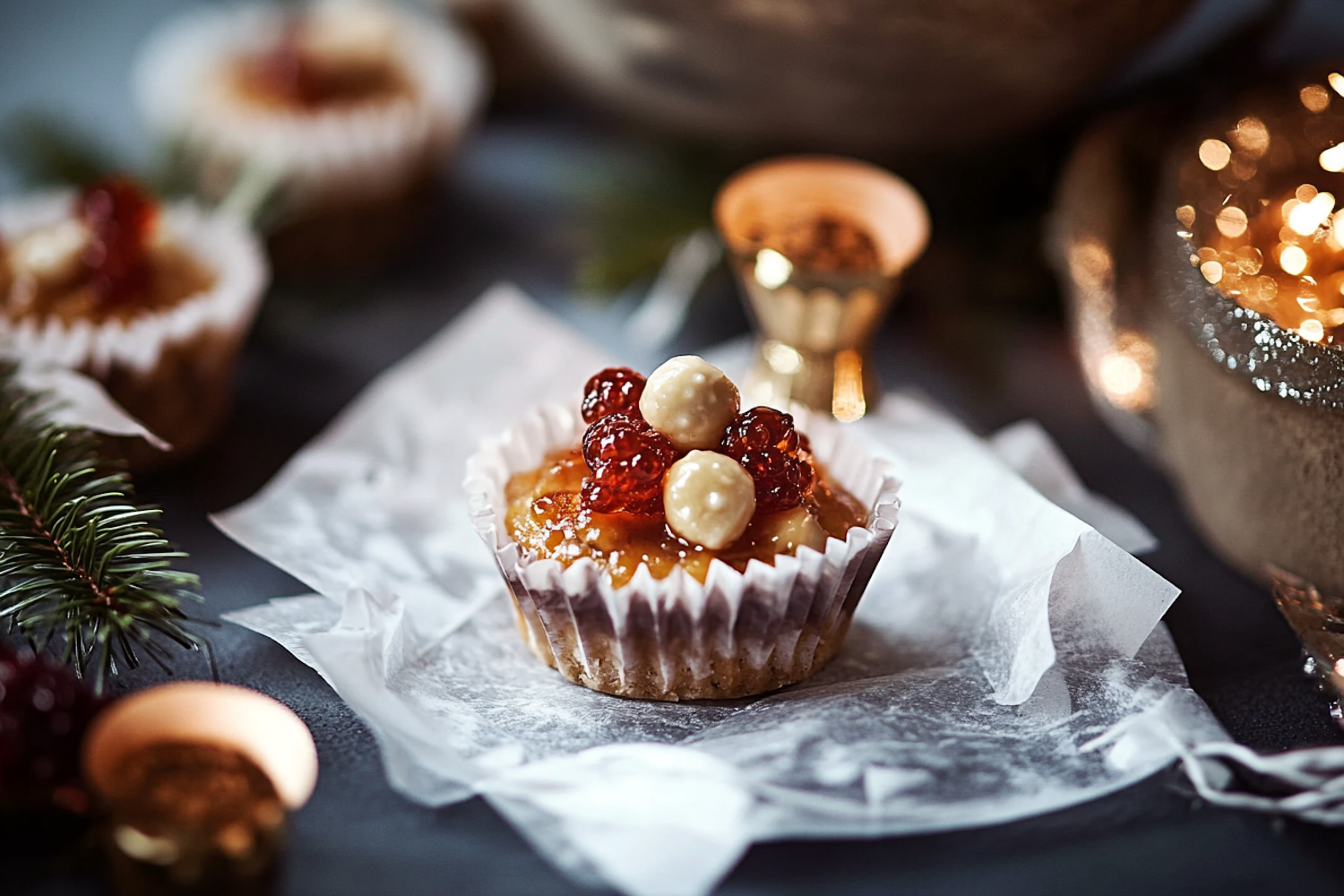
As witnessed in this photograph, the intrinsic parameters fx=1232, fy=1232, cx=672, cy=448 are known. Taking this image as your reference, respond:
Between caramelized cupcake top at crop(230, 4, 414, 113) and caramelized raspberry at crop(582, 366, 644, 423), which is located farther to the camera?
caramelized cupcake top at crop(230, 4, 414, 113)

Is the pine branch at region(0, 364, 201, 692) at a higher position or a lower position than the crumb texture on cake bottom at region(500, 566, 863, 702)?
lower

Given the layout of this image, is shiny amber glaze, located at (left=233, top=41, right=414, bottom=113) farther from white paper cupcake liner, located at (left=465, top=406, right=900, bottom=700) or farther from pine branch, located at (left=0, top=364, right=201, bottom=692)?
white paper cupcake liner, located at (left=465, top=406, right=900, bottom=700)

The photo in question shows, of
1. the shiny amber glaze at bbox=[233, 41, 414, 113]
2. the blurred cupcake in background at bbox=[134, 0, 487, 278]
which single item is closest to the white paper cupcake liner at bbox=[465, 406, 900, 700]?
the blurred cupcake in background at bbox=[134, 0, 487, 278]

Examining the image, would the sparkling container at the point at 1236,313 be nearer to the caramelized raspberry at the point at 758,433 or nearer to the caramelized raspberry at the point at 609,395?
the caramelized raspberry at the point at 758,433

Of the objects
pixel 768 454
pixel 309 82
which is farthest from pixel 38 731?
pixel 309 82

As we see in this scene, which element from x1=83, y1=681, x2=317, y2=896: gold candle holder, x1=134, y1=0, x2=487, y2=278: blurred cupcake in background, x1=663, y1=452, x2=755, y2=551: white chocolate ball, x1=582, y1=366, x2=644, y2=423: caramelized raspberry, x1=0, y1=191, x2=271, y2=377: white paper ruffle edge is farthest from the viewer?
x1=134, y1=0, x2=487, y2=278: blurred cupcake in background

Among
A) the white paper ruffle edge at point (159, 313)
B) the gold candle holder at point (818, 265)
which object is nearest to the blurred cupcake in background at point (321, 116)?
the white paper ruffle edge at point (159, 313)

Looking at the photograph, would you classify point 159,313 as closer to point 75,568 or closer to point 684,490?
point 75,568
